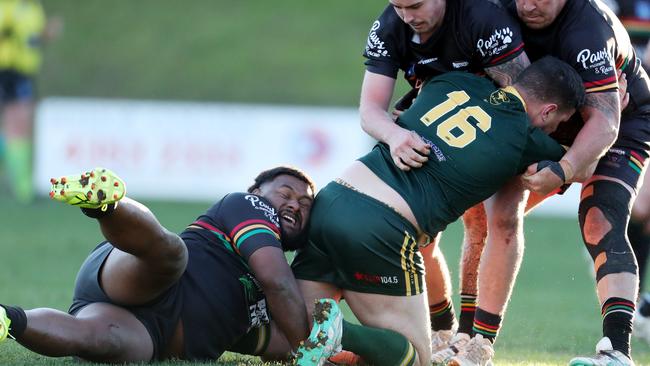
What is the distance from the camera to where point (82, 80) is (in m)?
21.4

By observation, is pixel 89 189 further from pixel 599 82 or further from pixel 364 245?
pixel 599 82

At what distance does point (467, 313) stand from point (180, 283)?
162 cm

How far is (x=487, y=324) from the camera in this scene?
511cm

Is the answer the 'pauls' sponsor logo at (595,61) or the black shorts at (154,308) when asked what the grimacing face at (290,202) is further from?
the 'pauls' sponsor logo at (595,61)

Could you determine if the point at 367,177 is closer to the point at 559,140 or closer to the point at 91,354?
the point at 559,140

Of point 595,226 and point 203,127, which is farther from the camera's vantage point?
point 203,127

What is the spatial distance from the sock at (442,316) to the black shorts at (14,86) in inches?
415

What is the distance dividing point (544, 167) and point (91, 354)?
2096mm

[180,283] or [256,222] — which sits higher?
[256,222]

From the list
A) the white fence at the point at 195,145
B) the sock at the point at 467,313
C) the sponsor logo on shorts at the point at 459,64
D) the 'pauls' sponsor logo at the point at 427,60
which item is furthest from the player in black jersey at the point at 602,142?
the white fence at the point at 195,145

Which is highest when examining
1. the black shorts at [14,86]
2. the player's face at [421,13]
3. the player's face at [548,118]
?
the player's face at [421,13]

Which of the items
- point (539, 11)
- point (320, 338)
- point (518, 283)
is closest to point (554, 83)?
point (539, 11)

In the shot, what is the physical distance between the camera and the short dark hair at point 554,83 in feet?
16.1

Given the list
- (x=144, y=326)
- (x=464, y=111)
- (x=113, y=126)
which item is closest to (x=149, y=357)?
(x=144, y=326)
